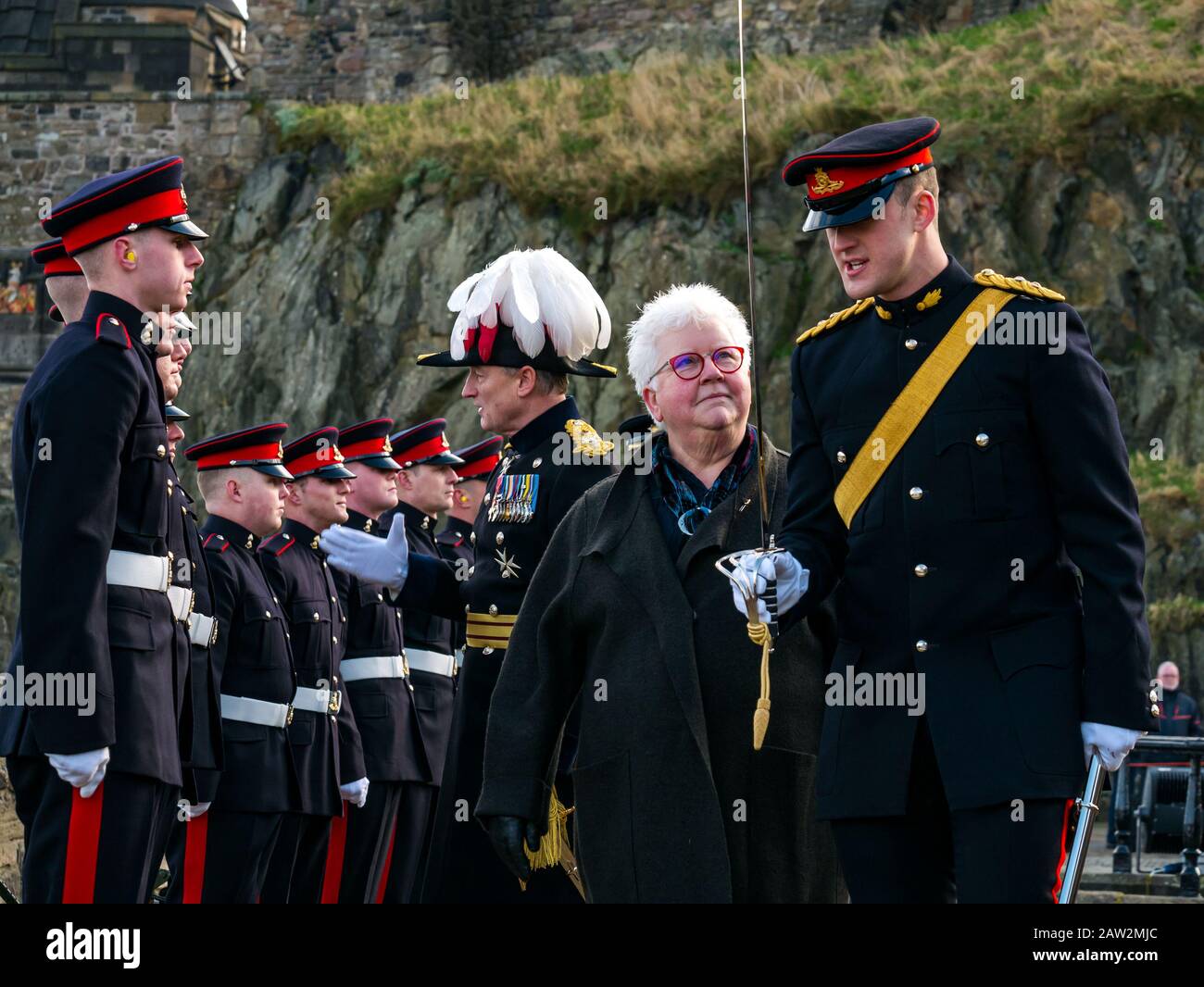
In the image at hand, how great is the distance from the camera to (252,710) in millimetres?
7746

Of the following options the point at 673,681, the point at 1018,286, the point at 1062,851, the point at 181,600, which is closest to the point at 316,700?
the point at 181,600

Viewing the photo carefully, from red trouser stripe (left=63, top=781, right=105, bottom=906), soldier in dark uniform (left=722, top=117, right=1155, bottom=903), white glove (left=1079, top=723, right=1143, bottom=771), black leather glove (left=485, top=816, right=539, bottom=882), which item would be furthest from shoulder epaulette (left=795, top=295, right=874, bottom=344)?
red trouser stripe (left=63, top=781, right=105, bottom=906)

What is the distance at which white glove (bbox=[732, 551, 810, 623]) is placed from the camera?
4.52 meters

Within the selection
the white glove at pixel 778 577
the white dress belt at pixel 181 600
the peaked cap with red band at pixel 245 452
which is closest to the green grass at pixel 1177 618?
the peaked cap with red band at pixel 245 452

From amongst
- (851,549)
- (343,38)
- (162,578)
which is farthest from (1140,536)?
(343,38)

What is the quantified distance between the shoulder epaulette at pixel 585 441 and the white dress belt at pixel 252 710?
2098mm

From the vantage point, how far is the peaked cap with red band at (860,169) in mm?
4512

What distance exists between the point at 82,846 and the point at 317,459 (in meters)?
4.17

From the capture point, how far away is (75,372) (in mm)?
5105

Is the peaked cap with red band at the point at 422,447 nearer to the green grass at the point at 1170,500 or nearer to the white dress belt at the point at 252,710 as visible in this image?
the white dress belt at the point at 252,710

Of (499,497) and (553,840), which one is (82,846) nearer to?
(553,840)

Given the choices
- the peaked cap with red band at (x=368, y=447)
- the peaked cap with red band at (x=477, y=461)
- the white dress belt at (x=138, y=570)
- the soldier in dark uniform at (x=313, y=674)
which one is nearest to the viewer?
the white dress belt at (x=138, y=570)

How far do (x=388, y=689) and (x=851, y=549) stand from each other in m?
4.81

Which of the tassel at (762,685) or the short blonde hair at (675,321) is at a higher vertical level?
the short blonde hair at (675,321)
